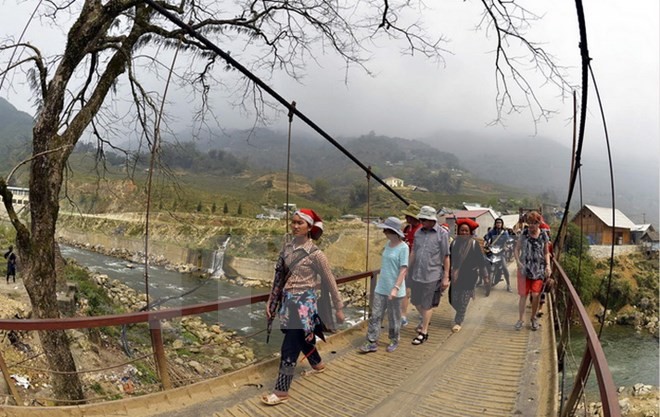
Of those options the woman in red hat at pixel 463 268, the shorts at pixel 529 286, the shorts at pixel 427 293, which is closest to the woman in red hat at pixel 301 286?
the shorts at pixel 427 293

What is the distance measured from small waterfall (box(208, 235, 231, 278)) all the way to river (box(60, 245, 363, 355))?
4.07ft

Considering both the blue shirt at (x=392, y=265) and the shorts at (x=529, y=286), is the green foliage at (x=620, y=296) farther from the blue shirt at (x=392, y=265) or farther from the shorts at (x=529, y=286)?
the blue shirt at (x=392, y=265)

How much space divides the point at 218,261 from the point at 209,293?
26.9 feet

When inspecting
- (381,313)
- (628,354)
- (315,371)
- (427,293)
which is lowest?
(628,354)

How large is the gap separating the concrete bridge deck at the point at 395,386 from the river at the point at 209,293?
820cm

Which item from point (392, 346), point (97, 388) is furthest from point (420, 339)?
point (97, 388)

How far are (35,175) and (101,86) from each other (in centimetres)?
125

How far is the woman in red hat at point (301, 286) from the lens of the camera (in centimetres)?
315

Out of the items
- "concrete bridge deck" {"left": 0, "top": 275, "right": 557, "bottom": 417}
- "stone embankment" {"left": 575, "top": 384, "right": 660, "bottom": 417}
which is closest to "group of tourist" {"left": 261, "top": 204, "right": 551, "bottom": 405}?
"concrete bridge deck" {"left": 0, "top": 275, "right": 557, "bottom": 417}

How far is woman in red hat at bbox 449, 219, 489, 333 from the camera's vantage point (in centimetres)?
509

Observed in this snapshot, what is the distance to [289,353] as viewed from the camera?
124 inches

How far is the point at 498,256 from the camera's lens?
26.1 ft

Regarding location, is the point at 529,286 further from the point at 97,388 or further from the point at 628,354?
the point at 628,354

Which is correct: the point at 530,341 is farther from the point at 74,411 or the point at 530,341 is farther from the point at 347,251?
the point at 347,251
